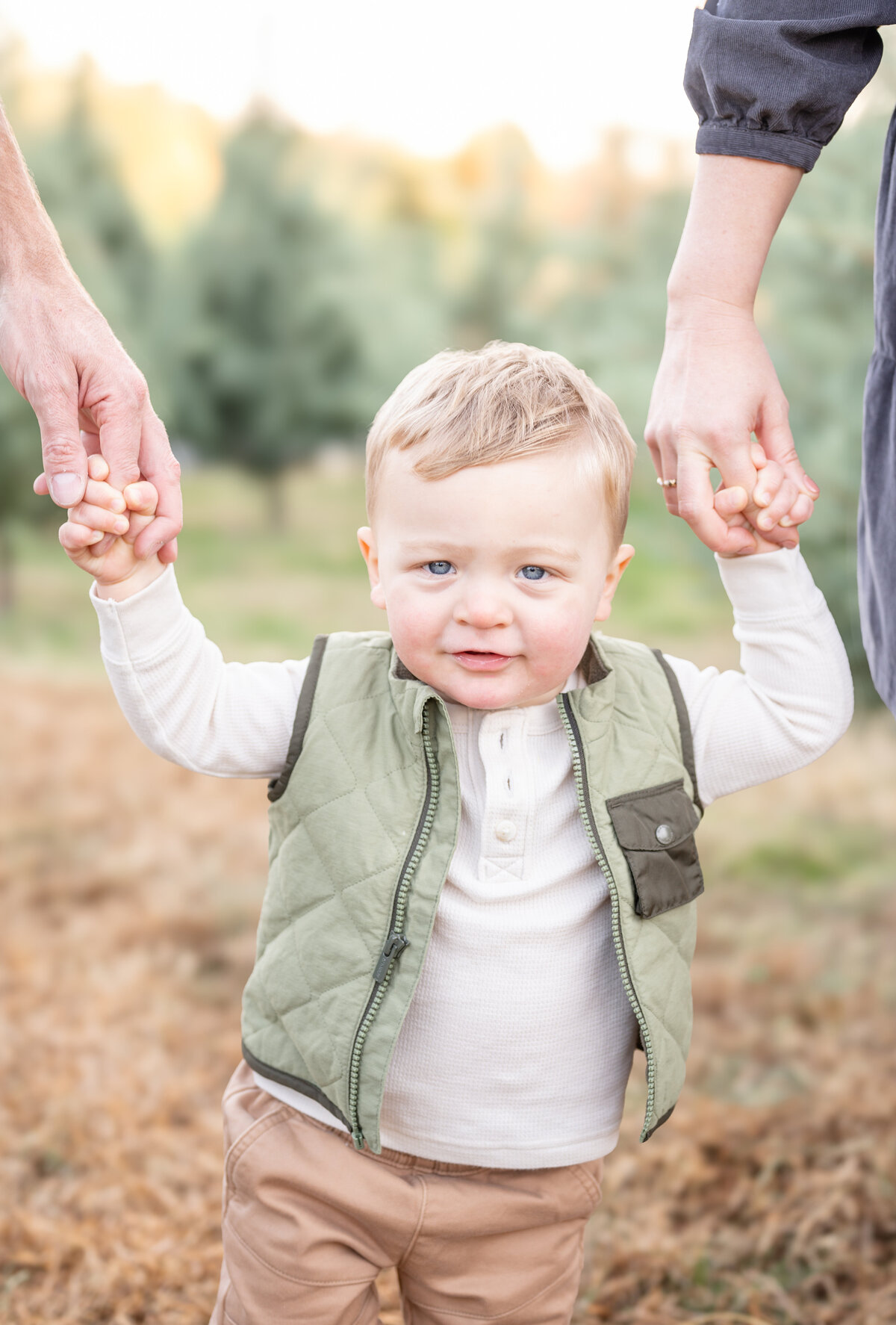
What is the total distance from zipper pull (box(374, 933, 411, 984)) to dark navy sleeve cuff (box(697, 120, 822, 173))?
3.52 feet

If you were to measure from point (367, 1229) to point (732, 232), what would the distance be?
1.38 m

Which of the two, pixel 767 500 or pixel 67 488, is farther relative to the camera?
pixel 767 500

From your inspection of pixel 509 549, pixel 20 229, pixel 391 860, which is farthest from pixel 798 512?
pixel 20 229

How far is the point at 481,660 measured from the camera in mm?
1483

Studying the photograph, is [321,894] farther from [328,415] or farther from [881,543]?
[328,415]

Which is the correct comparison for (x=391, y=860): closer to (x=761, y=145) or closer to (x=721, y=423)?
(x=721, y=423)

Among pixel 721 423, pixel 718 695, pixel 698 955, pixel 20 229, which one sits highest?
pixel 20 229

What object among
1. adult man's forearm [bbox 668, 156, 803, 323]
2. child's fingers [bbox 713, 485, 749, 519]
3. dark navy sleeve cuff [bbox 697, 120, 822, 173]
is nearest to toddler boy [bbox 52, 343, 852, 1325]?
child's fingers [bbox 713, 485, 749, 519]

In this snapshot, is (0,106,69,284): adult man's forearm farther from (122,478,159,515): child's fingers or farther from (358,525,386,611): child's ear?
(358,525,386,611): child's ear

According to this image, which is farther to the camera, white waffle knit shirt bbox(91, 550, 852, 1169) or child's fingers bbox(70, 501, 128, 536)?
white waffle knit shirt bbox(91, 550, 852, 1169)

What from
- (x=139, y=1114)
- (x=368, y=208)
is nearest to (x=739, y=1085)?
(x=139, y=1114)

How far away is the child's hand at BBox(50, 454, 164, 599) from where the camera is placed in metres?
A: 1.44

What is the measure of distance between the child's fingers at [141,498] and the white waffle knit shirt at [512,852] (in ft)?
0.30

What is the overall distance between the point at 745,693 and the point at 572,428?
437 millimetres
